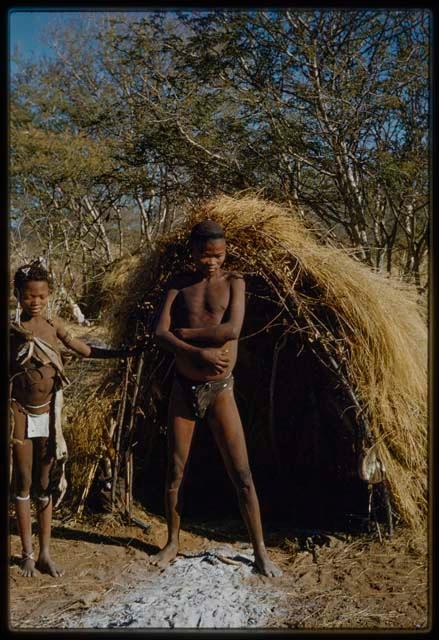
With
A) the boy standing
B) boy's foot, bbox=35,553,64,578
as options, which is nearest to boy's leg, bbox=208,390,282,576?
the boy standing

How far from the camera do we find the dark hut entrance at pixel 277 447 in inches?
206

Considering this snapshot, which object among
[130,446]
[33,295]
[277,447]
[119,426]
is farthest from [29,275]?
[277,447]

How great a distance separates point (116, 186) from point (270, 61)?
3.86 m

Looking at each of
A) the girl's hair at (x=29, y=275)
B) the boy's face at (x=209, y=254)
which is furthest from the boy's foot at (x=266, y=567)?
the girl's hair at (x=29, y=275)

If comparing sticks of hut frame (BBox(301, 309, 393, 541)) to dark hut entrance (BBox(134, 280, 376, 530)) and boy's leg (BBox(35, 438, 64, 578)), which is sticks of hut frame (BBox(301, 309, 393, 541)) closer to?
dark hut entrance (BBox(134, 280, 376, 530))

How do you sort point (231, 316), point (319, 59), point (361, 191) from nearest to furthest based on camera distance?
point (231, 316)
point (319, 59)
point (361, 191)

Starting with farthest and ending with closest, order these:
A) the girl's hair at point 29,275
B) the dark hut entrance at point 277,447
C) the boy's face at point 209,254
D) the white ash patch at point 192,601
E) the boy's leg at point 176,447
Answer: the dark hut entrance at point 277,447, the boy's leg at point 176,447, the boy's face at point 209,254, the girl's hair at point 29,275, the white ash patch at point 192,601

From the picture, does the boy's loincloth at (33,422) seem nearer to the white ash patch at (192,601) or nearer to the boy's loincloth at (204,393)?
the boy's loincloth at (204,393)

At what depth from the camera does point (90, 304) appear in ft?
36.7

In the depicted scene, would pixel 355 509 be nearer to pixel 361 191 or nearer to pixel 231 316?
pixel 231 316

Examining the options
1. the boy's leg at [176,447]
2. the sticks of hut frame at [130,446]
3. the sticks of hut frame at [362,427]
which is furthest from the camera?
the sticks of hut frame at [130,446]

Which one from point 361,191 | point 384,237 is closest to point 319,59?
point 361,191

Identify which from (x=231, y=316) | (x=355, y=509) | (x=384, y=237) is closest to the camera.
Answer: (x=231, y=316)
